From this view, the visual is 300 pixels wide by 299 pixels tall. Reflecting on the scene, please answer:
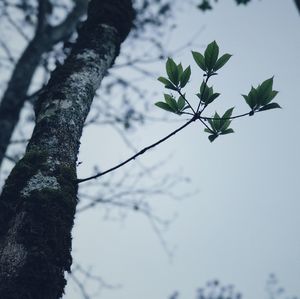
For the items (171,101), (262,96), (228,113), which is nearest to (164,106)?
(171,101)

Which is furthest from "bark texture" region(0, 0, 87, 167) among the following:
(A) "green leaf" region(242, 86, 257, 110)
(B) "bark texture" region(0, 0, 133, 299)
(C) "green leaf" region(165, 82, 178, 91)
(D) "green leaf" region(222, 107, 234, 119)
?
(A) "green leaf" region(242, 86, 257, 110)

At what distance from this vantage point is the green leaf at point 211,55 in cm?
129

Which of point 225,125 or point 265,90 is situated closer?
point 265,90

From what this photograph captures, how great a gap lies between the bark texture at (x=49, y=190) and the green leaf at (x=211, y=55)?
683 millimetres

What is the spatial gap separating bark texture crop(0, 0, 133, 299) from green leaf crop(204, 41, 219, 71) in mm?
683

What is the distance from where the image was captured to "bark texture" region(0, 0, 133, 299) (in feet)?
3.46

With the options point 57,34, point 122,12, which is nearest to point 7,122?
point 57,34

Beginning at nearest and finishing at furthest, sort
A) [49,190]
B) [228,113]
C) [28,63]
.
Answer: [49,190], [228,113], [28,63]

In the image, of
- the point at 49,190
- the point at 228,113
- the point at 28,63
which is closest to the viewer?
the point at 49,190

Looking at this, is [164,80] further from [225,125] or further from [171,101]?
[225,125]

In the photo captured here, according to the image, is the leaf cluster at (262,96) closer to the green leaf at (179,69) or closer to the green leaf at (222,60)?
the green leaf at (222,60)

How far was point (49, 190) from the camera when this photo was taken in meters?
1.27

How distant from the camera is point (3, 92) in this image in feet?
18.8

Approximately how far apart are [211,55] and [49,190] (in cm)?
84
